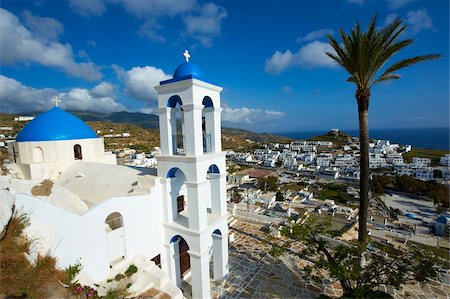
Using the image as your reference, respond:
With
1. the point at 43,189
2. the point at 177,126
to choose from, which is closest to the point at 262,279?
the point at 177,126

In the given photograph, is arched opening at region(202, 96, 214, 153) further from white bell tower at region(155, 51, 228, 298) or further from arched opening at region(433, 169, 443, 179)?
arched opening at region(433, 169, 443, 179)

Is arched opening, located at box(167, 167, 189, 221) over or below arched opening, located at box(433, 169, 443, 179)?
over

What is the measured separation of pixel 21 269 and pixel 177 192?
17.1 feet

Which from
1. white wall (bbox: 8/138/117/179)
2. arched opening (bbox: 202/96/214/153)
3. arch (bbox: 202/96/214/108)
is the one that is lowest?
white wall (bbox: 8/138/117/179)

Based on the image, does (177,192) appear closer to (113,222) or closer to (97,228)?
(113,222)

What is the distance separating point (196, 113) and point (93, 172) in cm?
697

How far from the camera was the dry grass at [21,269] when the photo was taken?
4359mm

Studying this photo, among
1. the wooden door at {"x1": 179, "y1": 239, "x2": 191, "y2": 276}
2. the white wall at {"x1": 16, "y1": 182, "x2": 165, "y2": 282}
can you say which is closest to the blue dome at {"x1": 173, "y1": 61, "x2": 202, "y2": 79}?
the white wall at {"x1": 16, "y1": 182, "x2": 165, "y2": 282}

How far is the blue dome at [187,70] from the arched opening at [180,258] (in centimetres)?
620

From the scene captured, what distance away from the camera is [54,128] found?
13.0m

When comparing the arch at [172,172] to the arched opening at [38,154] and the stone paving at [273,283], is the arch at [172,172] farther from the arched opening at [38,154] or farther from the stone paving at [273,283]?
the arched opening at [38,154]

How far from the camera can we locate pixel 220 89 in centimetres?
879

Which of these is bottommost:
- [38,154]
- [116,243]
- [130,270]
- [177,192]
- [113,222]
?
[130,270]

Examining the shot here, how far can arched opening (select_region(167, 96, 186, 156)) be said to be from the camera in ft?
28.8
